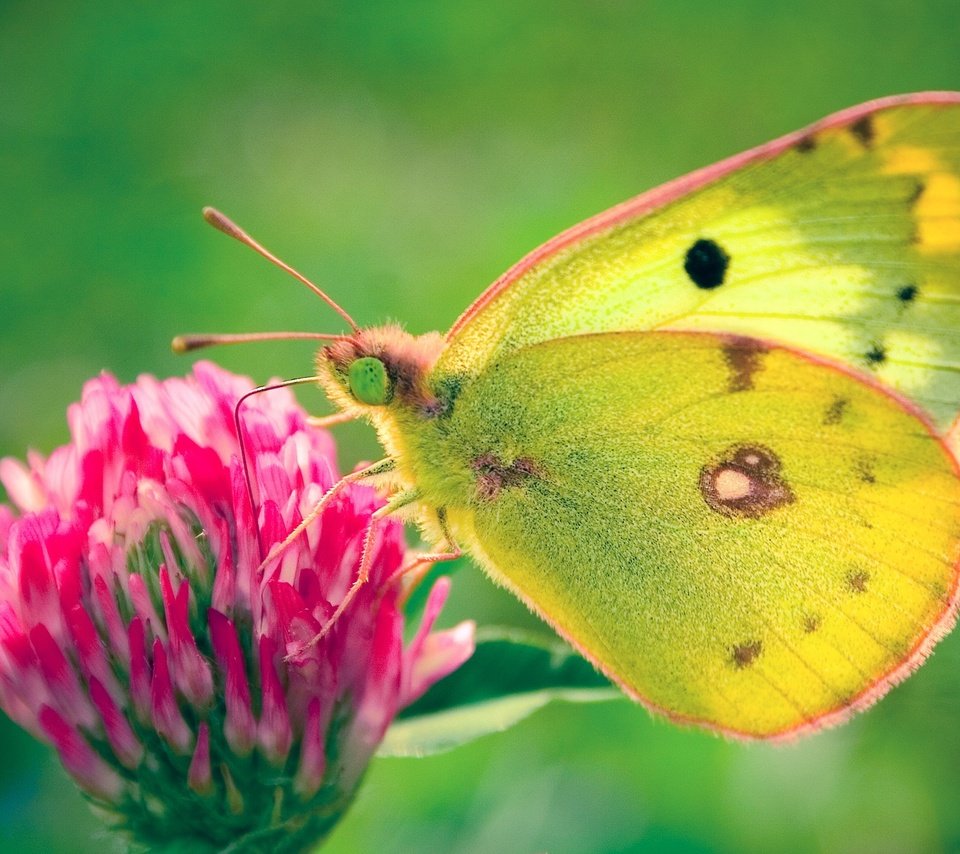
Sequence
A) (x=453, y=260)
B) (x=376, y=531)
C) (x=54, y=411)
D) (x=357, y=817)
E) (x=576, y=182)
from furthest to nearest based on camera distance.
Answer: (x=576, y=182) → (x=453, y=260) → (x=54, y=411) → (x=357, y=817) → (x=376, y=531)

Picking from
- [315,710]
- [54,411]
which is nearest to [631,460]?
[315,710]

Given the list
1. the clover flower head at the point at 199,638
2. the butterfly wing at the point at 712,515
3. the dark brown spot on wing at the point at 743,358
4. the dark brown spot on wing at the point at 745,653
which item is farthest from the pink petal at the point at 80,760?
the dark brown spot on wing at the point at 743,358

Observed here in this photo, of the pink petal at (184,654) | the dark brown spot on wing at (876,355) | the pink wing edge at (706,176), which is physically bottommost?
the dark brown spot on wing at (876,355)

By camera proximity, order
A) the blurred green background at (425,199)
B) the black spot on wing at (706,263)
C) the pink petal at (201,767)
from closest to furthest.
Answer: the pink petal at (201,767), the black spot on wing at (706,263), the blurred green background at (425,199)

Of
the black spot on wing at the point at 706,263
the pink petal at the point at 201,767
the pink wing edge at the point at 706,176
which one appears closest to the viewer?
the pink petal at the point at 201,767

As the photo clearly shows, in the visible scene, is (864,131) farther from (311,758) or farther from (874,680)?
(311,758)

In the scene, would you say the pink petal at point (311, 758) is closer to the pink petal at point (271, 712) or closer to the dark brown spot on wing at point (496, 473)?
the pink petal at point (271, 712)

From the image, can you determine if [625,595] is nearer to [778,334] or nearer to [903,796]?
[778,334]

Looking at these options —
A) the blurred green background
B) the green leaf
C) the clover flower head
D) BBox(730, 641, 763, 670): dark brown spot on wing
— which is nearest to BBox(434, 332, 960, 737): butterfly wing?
BBox(730, 641, 763, 670): dark brown spot on wing
